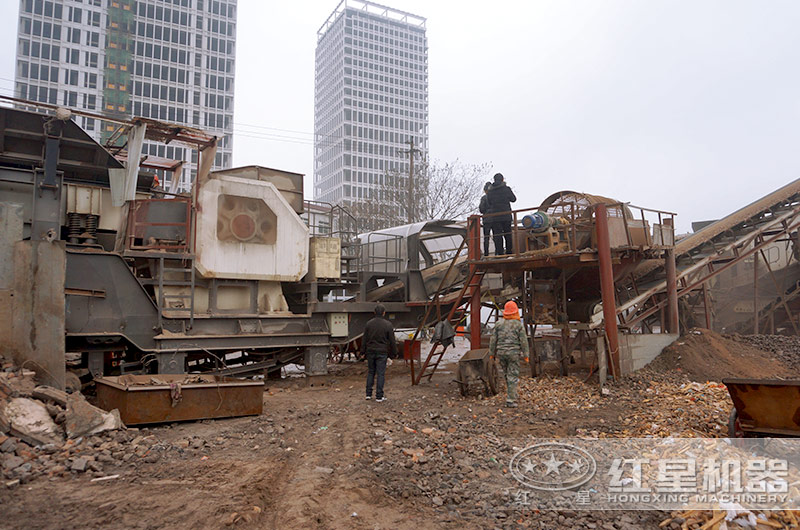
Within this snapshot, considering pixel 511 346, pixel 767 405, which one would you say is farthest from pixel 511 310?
pixel 767 405

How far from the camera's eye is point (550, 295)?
433 inches

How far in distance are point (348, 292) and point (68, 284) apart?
630cm

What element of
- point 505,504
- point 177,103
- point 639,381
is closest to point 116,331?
point 505,504

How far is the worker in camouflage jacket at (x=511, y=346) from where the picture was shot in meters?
8.49

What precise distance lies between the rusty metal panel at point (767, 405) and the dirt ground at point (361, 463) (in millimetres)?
850

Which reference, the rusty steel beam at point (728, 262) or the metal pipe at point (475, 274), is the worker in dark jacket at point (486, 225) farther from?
the rusty steel beam at point (728, 262)

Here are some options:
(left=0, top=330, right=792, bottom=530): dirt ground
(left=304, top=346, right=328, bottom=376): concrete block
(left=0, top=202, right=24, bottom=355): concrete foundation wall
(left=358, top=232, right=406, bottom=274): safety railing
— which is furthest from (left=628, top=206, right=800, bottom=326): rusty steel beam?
(left=0, top=202, right=24, bottom=355): concrete foundation wall

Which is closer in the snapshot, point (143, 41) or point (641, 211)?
point (641, 211)

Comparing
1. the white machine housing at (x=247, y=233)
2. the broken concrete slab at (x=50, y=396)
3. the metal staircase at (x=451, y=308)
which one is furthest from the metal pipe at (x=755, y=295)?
the broken concrete slab at (x=50, y=396)

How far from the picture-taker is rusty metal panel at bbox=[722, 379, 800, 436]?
5.12m

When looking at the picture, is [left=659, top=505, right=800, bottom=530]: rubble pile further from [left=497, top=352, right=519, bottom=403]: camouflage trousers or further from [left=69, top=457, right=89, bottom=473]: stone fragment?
[left=69, top=457, right=89, bottom=473]: stone fragment

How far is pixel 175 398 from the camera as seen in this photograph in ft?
23.9

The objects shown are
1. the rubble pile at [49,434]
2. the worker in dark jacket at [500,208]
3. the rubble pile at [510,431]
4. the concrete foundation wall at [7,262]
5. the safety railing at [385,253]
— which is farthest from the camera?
the safety railing at [385,253]

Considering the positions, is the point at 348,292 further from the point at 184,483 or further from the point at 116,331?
the point at 184,483
